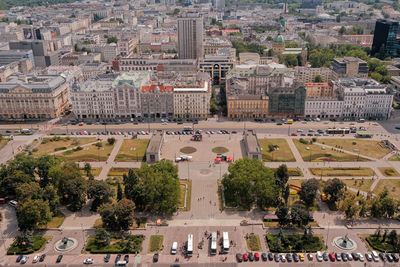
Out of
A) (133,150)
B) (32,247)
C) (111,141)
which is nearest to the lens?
(32,247)

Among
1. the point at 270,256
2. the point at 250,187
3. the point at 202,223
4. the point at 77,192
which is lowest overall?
the point at 270,256

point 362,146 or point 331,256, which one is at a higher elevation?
point 362,146

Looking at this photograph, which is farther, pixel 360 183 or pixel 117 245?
pixel 360 183

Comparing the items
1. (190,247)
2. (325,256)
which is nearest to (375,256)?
(325,256)

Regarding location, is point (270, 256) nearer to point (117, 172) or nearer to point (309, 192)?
point (309, 192)

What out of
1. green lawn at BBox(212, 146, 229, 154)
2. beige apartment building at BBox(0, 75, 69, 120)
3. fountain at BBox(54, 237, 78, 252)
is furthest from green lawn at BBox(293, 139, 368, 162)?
beige apartment building at BBox(0, 75, 69, 120)

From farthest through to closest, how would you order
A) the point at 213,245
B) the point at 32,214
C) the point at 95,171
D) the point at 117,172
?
the point at 95,171 → the point at 117,172 → the point at 32,214 → the point at 213,245
